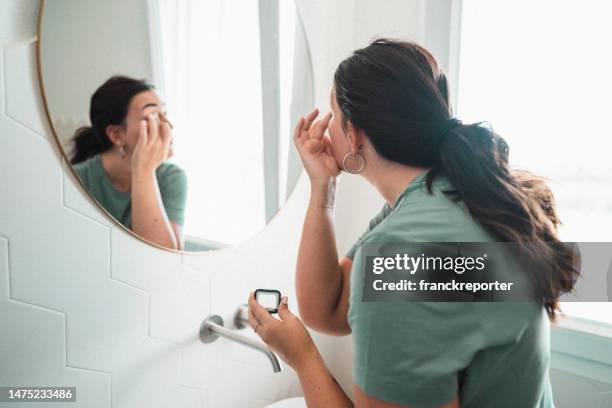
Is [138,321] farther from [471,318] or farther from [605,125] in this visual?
[605,125]

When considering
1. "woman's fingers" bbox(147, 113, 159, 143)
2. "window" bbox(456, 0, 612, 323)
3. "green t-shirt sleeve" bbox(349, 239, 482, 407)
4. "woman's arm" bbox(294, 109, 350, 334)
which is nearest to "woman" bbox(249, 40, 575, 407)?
"green t-shirt sleeve" bbox(349, 239, 482, 407)

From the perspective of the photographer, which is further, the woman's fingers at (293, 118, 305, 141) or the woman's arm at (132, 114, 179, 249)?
the woman's fingers at (293, 118, 305, 141)

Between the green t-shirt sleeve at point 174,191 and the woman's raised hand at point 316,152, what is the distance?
0.81ft

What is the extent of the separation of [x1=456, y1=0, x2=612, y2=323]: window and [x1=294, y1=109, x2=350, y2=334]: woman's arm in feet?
1.78

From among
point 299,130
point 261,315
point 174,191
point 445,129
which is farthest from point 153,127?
point 445,129

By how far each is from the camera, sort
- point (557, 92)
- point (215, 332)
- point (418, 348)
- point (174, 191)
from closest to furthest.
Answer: point (418, 348) < point (174, 191) < point (215, 332) < point (557, 92)

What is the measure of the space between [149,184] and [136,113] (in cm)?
13

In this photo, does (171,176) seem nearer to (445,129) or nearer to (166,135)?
(166,135)

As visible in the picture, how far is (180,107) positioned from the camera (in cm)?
91

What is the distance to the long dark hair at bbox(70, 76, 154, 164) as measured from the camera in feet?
2.51

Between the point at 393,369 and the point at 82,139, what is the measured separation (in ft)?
Result: 1.96

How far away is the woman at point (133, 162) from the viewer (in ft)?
2.58

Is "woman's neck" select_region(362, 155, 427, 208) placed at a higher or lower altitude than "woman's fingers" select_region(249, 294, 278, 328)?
higher

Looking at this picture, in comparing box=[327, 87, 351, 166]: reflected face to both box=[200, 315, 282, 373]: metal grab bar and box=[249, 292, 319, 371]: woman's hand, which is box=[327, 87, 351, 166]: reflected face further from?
box=[200, 315, 282, 373]: metal grab bar
